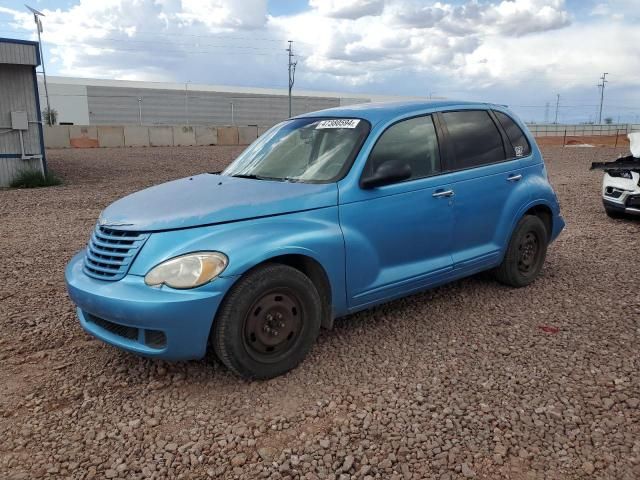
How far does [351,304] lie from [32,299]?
3.20 metres

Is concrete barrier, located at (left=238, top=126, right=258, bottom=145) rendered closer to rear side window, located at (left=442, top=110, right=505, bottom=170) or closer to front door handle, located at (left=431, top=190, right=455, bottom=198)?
rear side window, located at (left=442, top=110, right=505, bottom=170)

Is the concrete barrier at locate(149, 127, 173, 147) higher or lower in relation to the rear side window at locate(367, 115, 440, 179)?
lower

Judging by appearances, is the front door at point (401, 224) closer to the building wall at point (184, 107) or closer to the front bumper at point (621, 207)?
the front bumper at point (621, 207)

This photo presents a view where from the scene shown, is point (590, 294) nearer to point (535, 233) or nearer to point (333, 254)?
point (535, 233)

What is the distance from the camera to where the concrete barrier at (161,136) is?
36.3m

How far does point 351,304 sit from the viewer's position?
3861 mm

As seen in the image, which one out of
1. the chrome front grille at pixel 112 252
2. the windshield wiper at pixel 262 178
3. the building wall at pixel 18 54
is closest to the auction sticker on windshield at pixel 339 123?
the windshield wiper at pixel 262 178

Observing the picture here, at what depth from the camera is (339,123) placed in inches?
171

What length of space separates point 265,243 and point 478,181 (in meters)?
2.22

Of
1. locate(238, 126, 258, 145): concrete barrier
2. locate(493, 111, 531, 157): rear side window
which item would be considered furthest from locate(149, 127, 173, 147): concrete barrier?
locate(493, 111, 531, 157): rear side window

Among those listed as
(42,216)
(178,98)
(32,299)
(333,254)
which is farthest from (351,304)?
(178,98)

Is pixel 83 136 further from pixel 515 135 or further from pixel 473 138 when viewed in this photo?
pixel 473 138

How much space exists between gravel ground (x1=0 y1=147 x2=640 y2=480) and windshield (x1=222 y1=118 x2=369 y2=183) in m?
1.29

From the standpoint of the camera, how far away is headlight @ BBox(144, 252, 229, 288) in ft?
10.3
